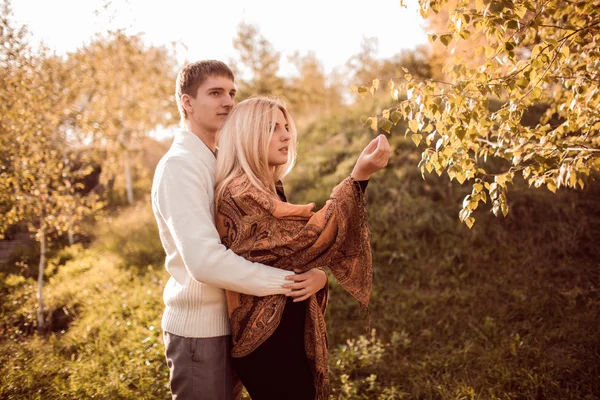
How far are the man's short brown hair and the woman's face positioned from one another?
47 centimetres

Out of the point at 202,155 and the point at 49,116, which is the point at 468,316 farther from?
the point at 49,116

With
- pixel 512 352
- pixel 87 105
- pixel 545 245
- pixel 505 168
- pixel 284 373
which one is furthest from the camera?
pixel 87 105

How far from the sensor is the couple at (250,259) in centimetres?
181

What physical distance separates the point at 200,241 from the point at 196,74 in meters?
1.04

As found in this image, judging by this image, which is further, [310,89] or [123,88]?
[310,89]

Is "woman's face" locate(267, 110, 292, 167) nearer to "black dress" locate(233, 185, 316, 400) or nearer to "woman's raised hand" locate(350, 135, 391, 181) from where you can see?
"woman's raised hand" locate(350, 135, 391, 181)

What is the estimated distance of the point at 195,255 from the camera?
173 cm

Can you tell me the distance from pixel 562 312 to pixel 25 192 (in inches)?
293

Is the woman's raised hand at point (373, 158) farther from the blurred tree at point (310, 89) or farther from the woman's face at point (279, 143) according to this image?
the blurred tree at point (310, 89)

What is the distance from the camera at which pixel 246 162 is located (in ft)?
6.63

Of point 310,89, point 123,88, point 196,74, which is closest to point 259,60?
point 310,89

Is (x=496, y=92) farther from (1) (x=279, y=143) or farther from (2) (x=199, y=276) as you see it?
(2) (x=199, y=276)

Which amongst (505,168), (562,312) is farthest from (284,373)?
(505,168)

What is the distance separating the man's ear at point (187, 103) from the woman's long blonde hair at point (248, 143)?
297 mm
